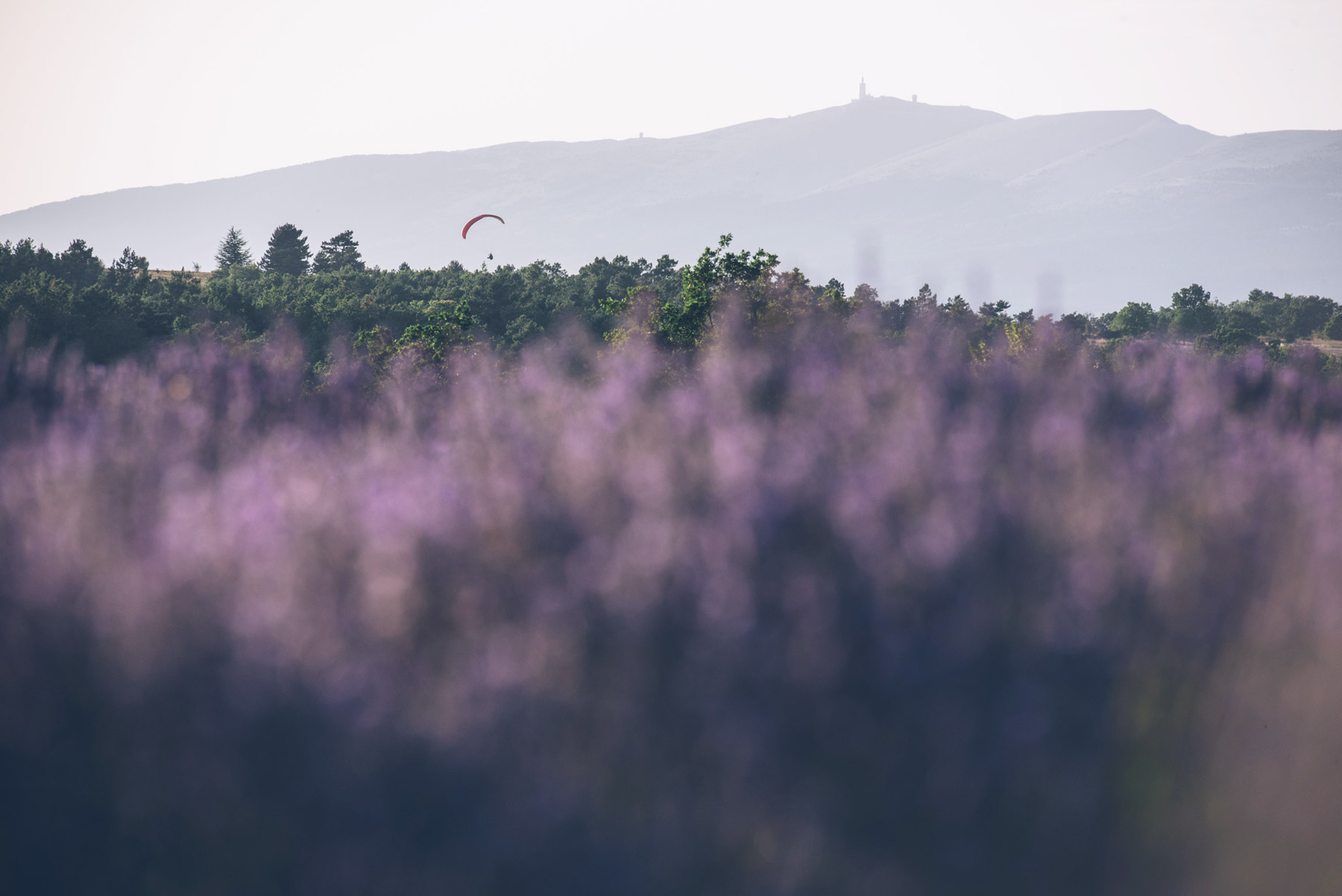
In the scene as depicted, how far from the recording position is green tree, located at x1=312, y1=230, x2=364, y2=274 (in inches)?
4500

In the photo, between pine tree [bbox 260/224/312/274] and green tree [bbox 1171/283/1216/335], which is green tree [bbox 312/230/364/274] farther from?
green tree [bbox 1171/283/1216/335]

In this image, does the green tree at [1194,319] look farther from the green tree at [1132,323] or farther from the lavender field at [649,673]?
the lavender field at [649,673]

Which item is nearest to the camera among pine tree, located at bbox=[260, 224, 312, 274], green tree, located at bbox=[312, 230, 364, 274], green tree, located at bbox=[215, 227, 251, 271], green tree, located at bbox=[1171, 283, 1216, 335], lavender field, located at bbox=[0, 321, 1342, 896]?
lavender field, located at bbox=[0, 321, 1342, 896]

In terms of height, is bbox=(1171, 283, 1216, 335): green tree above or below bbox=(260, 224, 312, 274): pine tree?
below

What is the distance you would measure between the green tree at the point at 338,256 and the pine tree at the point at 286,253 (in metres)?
1.38

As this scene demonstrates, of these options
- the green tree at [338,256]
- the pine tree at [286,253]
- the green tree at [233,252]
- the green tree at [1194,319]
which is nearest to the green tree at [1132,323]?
the green tree at [1194,319]

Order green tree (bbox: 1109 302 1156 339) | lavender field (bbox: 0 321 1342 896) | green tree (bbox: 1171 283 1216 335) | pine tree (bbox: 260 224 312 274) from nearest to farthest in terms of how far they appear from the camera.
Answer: lavender field (bbox: 0 321 1342 896), green tree (bbox: 1171 283 1216 335), green tree (bbox: 1109 302 1156 339), pine tree (bbox: 260 224 312 274)

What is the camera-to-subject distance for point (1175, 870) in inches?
600

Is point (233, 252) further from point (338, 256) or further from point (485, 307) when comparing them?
point (485, 307)

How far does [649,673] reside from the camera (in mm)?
17547

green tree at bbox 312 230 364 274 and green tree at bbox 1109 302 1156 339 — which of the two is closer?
green tree at bbox 1109 302 1156 339

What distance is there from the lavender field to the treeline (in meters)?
21.9

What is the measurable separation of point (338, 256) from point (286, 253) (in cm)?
627

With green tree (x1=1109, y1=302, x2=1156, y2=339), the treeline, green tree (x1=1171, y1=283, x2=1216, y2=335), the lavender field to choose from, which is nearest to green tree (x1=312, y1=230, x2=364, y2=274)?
the treeline
